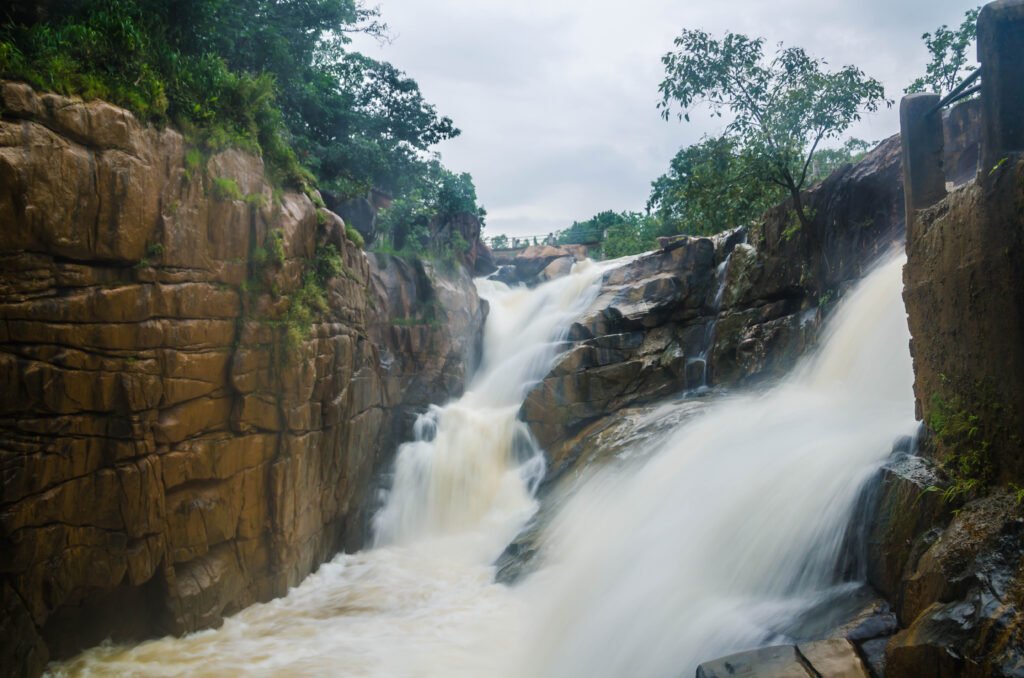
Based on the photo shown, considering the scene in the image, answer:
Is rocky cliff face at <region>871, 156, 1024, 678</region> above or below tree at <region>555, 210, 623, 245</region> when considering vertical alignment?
below

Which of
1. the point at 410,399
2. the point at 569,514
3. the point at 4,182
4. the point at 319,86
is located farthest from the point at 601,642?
the point at 319,86

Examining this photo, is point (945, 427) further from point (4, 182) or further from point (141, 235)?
point (4, 182)

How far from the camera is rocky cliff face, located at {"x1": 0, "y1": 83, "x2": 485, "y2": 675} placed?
6.50 m

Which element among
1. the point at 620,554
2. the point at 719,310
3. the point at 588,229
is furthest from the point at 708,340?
the point at 588,229

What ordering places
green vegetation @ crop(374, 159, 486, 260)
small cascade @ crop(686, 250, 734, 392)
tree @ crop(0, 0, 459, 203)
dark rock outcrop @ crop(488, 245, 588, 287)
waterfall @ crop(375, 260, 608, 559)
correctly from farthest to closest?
1. dark rock outcrop @ crop(488, 245, 588, 287)
2. green vegetation @ crop(374, 159, 486, 260)
3. small cascade @ crop(686, 250, 734, 392)
4. waterfall @ crop(375, 260, 608, 559)
5. tree @ crop(0, 0, 459, 203)

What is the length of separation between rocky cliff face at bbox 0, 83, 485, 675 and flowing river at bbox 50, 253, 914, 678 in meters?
0.80

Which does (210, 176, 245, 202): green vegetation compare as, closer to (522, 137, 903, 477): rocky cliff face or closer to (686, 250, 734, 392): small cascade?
(522, 137, 903, 477): rocky cliff face

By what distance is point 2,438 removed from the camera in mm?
6371

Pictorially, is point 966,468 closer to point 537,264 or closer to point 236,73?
point 236,73

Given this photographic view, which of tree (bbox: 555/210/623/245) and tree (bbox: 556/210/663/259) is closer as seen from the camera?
tree (bbox: 556/210/663/259)

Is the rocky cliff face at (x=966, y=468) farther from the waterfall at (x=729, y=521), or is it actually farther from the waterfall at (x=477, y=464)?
the waterfall at (x=477, y=464)

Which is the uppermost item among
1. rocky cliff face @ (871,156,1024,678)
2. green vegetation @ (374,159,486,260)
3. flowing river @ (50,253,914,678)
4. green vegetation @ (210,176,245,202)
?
green vegetation @ (374,159,486,260)

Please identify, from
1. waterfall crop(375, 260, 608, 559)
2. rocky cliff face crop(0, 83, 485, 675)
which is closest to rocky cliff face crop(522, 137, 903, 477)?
waterfall crop(375, 260, 608, 559)

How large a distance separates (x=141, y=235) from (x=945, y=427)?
28.1 ft
